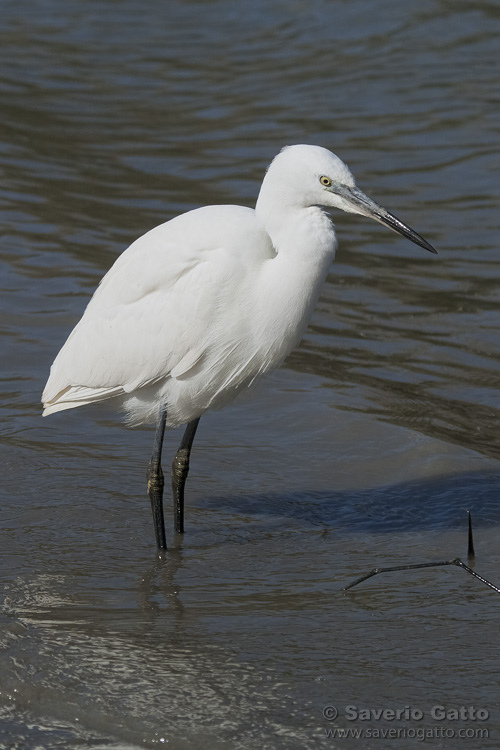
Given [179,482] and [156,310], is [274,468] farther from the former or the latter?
[156,310]

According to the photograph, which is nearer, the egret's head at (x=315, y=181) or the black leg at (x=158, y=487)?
the egret's head at (x=315, y=181)

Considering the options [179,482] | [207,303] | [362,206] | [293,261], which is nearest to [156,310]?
[207,303]

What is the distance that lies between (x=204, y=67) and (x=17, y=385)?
374 inches

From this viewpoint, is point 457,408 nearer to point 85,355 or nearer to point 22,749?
point 85,355

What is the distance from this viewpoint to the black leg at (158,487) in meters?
5.02

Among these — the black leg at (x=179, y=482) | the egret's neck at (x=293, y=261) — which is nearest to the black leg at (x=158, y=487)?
the black leg at (x=179, y=482)

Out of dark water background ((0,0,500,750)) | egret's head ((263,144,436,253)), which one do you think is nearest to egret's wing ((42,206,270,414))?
egret's head ((263,144,436,253))

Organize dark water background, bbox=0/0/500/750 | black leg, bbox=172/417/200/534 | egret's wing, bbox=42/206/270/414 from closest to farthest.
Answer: dark water background, bbox=0/0/500/750 < egret's wing, bbox=42/206/270/414 < black leg, bbox=172/417/200/534

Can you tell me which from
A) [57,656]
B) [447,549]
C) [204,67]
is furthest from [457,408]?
[204,67]

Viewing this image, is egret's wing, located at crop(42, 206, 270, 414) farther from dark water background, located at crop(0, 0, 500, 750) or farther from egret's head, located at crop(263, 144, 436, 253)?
dark water background, located at crop(0, 0, 500, 750)

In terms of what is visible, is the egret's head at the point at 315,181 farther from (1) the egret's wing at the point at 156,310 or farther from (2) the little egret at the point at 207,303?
(1) the egret's wing at the point at 156,310

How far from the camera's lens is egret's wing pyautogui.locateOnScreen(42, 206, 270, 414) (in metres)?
4.72

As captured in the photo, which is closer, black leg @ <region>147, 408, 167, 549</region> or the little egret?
the little egret

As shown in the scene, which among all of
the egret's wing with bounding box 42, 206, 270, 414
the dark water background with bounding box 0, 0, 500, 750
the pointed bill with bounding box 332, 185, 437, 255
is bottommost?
the dark water background with bounding box 0, 0, 500, 750
